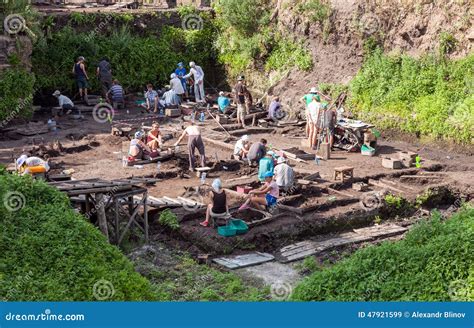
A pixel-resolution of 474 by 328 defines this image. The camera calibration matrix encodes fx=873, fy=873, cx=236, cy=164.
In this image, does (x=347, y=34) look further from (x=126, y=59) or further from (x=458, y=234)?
(x=458, y=234)

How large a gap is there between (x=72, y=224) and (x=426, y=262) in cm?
556

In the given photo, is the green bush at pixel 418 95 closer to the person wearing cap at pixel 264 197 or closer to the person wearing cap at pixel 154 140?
the person wearing cap at pixel 154 140

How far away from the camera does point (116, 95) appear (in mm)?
30562

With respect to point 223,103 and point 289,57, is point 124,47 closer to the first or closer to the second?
point 223,103

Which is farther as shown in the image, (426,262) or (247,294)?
(247,294)

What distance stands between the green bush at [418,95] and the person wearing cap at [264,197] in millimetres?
8385

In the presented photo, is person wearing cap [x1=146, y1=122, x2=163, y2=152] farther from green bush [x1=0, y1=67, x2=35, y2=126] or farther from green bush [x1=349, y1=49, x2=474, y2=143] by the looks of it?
green bush [x1=349, y1=49, x2=474, y2=143]

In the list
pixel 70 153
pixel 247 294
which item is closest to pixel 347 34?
pixel 70 153

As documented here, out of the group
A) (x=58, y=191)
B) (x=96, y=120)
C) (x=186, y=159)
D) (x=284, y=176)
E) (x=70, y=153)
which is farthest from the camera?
(x=96, y=120)

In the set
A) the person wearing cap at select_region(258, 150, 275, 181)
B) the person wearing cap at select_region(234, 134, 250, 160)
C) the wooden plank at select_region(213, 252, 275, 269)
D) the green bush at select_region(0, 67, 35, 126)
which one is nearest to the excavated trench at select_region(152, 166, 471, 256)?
the wooden plank at select_region(213, 252, 275, 269)

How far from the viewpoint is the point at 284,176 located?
20.3m

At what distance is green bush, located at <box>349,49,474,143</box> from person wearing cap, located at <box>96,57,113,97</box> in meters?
8.75

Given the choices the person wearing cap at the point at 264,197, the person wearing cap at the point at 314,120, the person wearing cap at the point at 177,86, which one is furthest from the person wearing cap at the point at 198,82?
the person wearing cap at the point at 264,197

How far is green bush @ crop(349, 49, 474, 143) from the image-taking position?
85.6 ft
